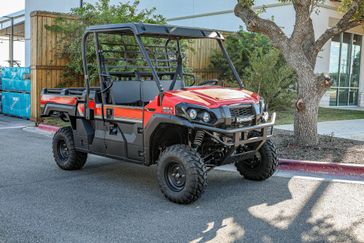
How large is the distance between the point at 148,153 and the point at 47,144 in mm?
4663

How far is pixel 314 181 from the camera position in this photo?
6.70 metres

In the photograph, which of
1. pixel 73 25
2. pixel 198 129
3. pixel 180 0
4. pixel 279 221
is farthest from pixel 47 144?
pixel 180 0

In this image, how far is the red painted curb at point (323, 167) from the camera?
7.30m

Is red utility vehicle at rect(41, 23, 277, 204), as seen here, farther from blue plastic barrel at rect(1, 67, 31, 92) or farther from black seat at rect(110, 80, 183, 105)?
blue plastic barrel at rect(1, 67, 31, 92)

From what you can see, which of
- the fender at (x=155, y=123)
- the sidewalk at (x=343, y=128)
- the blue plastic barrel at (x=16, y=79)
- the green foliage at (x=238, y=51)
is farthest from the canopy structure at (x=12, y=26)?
the fender at (x=155, y=123)

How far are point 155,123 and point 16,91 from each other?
A: 10.2 m

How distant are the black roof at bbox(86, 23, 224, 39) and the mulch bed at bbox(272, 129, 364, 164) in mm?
2836

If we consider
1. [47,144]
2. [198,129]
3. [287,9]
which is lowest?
[47,144]

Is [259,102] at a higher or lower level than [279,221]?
higher

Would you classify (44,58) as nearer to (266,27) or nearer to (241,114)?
(266,27)

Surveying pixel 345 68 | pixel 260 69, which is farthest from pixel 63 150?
pixel 345 68

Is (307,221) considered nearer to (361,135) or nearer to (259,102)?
(259,102)

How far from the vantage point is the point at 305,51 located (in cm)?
873

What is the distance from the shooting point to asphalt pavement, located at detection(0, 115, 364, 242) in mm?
4465
